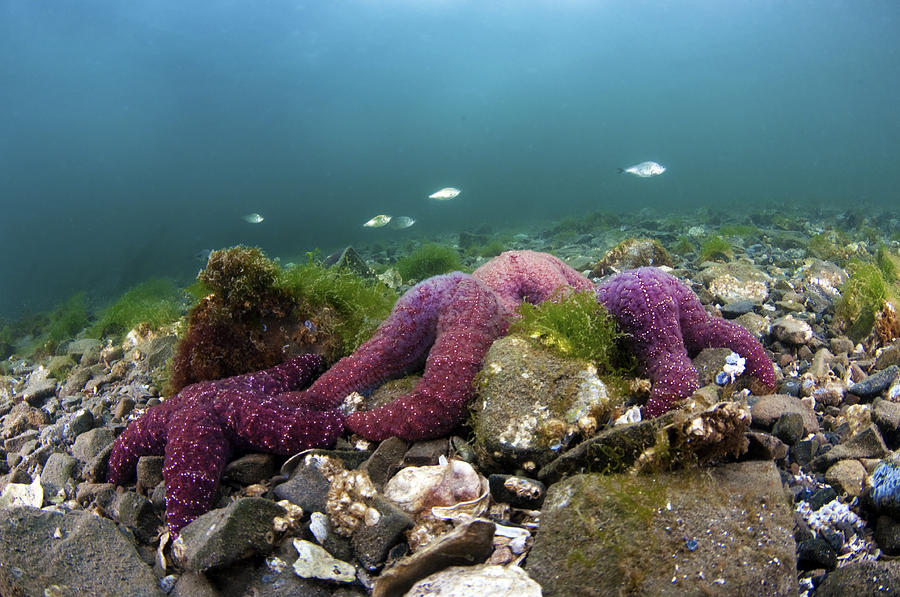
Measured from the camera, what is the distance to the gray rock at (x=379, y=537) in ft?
9.57

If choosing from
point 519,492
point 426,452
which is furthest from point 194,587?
point 519,492

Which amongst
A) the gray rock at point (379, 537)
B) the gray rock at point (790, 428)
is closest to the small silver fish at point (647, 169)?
the gray rock at point (790, 428)

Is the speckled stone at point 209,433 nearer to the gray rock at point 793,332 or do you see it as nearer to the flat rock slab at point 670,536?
the flat rock slab at point 670,536

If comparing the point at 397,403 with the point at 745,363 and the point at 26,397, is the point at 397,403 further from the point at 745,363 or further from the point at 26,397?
the point at 26,397

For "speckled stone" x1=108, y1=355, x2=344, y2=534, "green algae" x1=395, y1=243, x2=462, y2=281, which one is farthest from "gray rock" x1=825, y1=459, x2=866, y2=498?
"green algae" x1=395, y1=243, x2=462, y2=281

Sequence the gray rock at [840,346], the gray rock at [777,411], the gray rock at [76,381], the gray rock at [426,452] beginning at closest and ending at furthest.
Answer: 1. the gray rock at [777,411]
2. the gray rock at [426,452]
3. the gray rock at [840,346]
4. the gray rock at [76,381]

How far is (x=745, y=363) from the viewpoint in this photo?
4.15m

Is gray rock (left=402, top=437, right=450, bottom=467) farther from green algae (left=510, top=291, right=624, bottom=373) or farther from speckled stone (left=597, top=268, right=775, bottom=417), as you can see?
speckled stone (left=597, top=268, right=775, bottom=417)

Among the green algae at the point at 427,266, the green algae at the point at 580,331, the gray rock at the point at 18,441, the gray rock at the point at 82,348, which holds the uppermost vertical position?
the green algae at the point at 580,331

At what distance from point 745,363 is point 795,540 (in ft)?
5.98

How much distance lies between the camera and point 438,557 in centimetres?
257

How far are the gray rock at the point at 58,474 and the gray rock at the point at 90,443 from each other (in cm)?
11

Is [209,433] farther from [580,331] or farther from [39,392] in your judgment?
[39,392]

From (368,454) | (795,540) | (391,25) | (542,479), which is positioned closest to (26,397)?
(368,454)
